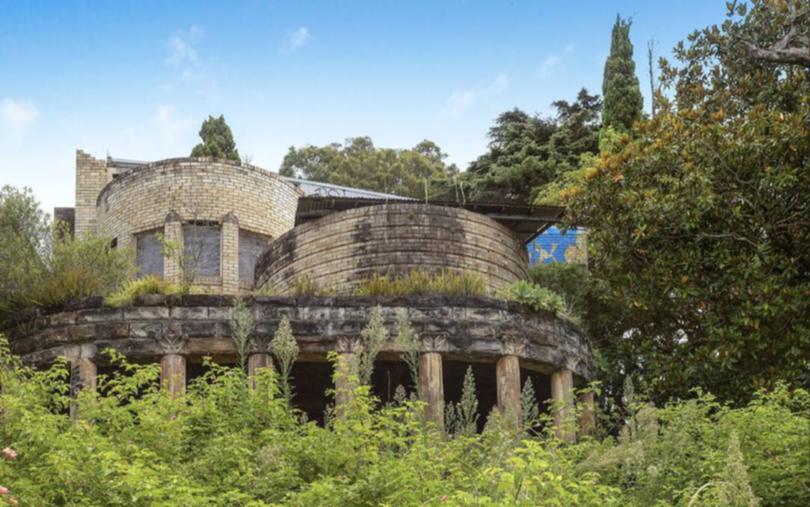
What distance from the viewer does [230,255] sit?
3512 centimetres

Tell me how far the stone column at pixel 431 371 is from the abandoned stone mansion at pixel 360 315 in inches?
0.9

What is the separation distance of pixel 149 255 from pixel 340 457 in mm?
21974

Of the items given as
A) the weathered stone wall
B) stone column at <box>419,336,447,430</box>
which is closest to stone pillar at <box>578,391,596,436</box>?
the weathered stone wall

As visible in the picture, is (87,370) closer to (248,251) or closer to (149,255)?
(149,255)

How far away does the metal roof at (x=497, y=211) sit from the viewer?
2795 cm

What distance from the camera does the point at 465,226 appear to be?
27.3 metres

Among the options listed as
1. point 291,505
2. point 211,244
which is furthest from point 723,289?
point 211,244

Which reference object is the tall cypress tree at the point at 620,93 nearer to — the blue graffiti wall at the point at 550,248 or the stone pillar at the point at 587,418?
the blue graffiti wall at the point at 550,248

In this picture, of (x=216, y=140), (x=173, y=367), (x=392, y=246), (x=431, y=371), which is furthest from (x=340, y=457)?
(x=216, y=140)

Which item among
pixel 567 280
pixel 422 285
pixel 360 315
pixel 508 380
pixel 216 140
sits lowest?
pixel 508 380

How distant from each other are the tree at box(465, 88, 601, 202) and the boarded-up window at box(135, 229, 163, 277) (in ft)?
49.3

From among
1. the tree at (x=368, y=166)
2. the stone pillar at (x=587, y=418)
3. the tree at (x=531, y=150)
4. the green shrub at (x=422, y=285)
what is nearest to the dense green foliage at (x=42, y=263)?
the green shrub at (x=422, y=285)

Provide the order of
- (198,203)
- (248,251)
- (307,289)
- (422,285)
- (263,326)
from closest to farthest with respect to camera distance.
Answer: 1. (263,326)
2. (422,285)
3. (307,289)
4. (198,203)
5. (248,251)

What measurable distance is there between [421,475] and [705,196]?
9.84 meters
